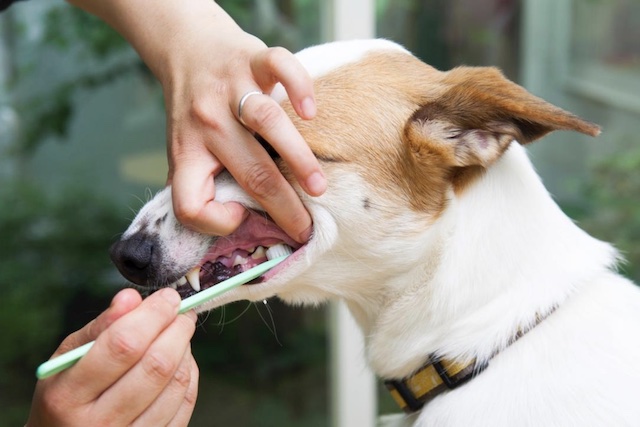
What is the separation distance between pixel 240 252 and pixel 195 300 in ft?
0.87

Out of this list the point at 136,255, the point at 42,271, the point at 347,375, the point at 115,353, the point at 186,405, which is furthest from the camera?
the point at 42,271

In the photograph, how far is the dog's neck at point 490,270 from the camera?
4.27 feet

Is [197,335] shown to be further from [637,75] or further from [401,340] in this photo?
[637,75]

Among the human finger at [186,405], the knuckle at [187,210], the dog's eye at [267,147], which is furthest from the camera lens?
the dog's eye at [267,147]

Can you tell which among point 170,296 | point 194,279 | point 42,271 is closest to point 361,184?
point 194,279

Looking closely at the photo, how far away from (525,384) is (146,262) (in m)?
0.70

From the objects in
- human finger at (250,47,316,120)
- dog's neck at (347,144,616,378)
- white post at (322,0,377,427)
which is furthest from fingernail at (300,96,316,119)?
white post at (322,0,377,427)

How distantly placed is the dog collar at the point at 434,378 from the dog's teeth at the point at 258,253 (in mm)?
371

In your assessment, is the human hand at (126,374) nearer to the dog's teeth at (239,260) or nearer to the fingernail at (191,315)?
the fingernail at (191,315)

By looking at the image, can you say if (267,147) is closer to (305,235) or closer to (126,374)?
(305,235)

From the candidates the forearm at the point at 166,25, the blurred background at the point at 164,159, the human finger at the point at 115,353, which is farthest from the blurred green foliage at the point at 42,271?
the human finger at the point at 115,353

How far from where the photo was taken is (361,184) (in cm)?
135

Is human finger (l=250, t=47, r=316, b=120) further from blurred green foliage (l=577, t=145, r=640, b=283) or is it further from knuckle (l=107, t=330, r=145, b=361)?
blurred green foliage (l=577, t=145, r=640, b=283)

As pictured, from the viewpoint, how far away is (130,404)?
37.9 inches
